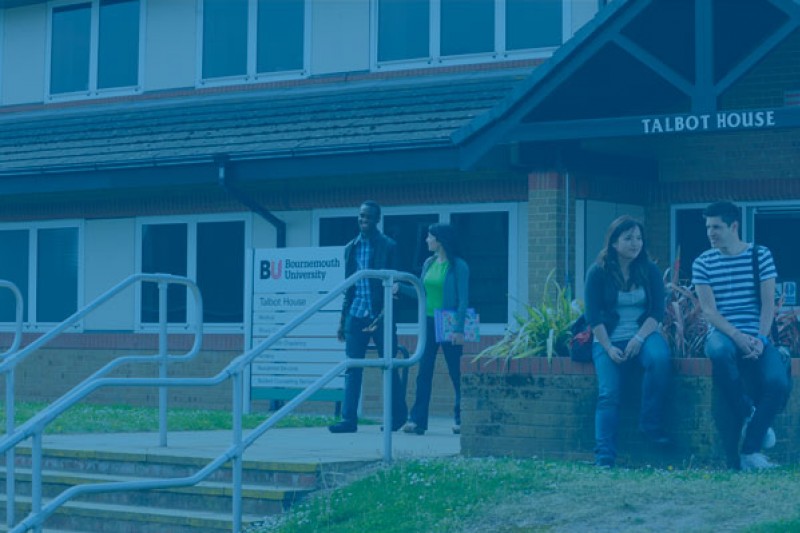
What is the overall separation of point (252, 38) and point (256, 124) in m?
1.62

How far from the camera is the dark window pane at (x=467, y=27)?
17656mm

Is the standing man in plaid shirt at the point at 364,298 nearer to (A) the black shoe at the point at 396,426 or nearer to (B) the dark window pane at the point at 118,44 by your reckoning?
(A) the black shoe at the point at 396,426

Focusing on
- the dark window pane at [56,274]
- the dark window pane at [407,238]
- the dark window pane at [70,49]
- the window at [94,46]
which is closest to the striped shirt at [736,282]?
the dark window pane at [407,238]

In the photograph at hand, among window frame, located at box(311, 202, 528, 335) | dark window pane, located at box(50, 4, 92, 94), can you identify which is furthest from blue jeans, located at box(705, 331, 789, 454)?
dark window pane, located at box(50, 4, 92, 94)

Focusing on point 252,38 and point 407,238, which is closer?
point 407,238

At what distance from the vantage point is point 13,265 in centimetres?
2078

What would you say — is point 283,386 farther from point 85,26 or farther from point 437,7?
point 85,26

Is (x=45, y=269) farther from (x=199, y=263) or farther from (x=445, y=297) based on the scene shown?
(x=445, y=297)

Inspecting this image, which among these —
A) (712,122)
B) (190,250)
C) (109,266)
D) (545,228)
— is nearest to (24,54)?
(109,266)

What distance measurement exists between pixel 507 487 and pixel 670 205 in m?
7.82

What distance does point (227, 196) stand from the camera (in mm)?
18703

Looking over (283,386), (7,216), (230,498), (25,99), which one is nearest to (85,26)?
(25,99)

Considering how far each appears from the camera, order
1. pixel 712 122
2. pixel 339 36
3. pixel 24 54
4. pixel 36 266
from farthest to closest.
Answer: pixel 24 54 < pixel 36 266 < pixel 339 36 < pixel 712 122

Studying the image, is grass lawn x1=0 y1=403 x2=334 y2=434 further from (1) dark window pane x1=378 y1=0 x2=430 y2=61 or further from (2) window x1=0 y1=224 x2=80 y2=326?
(1) dark window pane x1=378 y1=0 x2=430 y2=61
